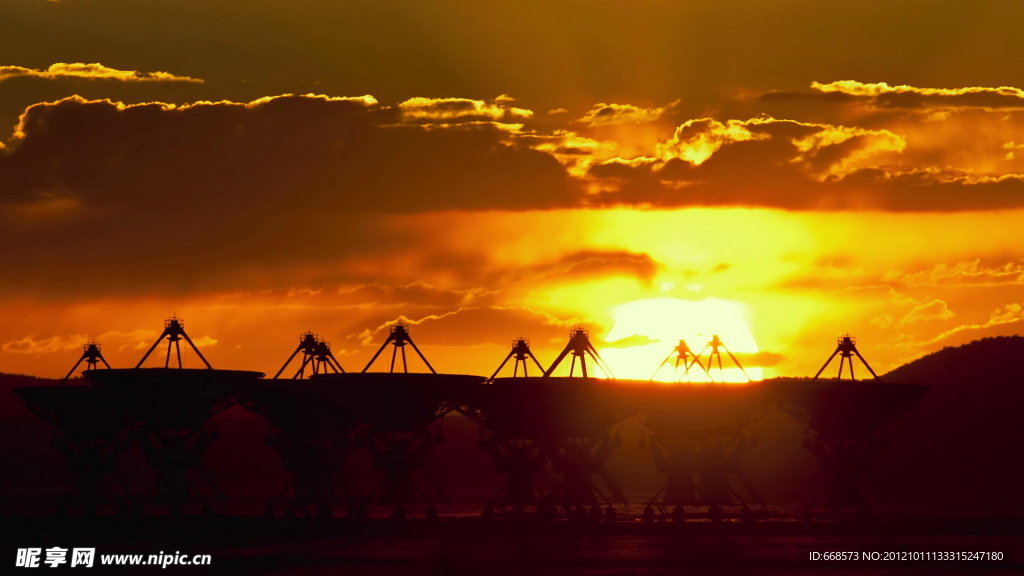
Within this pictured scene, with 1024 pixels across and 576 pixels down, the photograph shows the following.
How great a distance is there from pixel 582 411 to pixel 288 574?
50846 mm

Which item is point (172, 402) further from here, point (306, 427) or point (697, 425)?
point (697, 425)

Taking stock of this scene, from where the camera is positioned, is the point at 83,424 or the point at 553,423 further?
the point at 83,424

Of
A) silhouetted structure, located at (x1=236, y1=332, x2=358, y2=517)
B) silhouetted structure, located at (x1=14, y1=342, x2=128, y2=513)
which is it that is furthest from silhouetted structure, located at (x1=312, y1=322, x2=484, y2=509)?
silhouetted structure, located at (x1=14, y1=342, x2=128, y2=513)

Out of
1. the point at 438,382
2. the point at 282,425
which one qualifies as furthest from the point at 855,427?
the point at 282,425

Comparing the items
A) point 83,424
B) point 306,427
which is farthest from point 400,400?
point 83,424

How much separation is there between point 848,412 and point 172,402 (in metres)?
58.4

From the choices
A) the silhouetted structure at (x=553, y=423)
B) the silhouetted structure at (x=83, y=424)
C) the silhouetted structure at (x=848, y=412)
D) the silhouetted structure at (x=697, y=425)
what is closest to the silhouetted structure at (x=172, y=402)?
the silhouetted structure at (x=83, y=424)

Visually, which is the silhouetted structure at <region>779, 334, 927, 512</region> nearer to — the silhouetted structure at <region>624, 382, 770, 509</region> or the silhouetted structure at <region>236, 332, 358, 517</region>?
the silhouetted structure at <region>624, 382, 770, 509</region>

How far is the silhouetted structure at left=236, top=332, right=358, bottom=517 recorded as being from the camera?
12531 centimetres

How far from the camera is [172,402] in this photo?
125m

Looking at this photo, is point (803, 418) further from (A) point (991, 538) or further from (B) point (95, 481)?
(B) point (95, 481)

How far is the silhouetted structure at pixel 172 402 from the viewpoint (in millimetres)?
122688

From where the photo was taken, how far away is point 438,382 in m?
124

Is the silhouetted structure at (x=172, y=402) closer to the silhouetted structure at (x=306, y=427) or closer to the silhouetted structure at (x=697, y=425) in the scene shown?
the silhouetted structure at (x=306, y=427)
